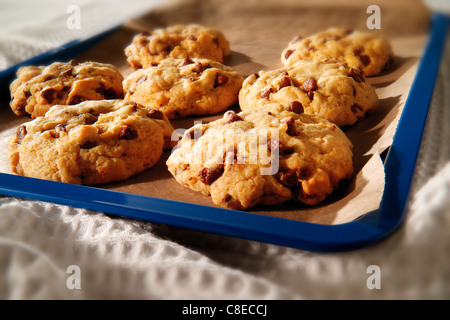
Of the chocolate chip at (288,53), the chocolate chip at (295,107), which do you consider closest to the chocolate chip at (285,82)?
the chocolate chip at (295,107)

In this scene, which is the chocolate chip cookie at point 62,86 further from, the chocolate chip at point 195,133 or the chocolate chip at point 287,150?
the chocolate chip at point 287,150

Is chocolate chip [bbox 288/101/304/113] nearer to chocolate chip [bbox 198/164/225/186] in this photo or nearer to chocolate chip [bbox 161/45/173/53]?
chocolate chip [bbox 198/164/225/186]

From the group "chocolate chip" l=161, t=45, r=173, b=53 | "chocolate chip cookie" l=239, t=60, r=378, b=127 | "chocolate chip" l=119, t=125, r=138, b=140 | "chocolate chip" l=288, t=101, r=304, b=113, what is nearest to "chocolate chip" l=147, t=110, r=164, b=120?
"chocolate chip" l=119, t=125, r=138, b=140

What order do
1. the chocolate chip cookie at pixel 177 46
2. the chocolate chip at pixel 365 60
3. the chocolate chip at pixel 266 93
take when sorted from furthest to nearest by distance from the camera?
1. the chocolate chip cookie at pixel 177 46
2. the chocolate chip at pixel 365 60
3. the chocolate chip at pixel 266 93

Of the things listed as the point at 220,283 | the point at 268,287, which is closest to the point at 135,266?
the point at 220,283

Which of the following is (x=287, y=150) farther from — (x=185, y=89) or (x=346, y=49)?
A: (x=346, y=49)

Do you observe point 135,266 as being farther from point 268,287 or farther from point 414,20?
point 414,20

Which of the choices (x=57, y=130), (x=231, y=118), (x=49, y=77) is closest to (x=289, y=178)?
(x=231, y=118)
